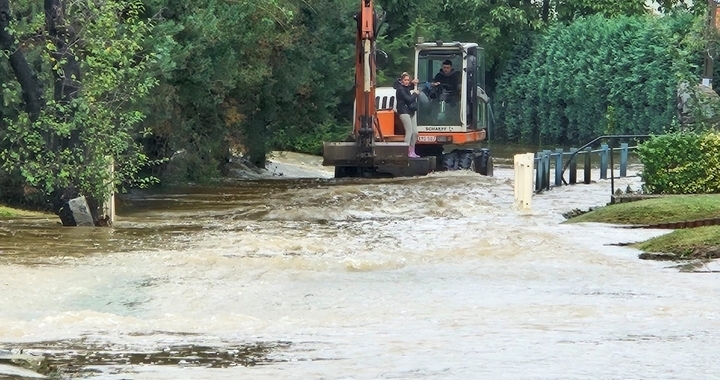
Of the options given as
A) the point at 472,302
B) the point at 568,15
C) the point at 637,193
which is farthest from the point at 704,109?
the point at 568,15

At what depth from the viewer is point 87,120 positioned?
82.8 feet

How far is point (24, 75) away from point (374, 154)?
12.1 meters

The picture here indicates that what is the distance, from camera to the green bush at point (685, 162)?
2834cm

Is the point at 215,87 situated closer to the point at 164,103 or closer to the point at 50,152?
the point at 164,103

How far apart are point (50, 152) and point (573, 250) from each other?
8.21 m

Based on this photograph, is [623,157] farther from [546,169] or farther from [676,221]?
[676,221]

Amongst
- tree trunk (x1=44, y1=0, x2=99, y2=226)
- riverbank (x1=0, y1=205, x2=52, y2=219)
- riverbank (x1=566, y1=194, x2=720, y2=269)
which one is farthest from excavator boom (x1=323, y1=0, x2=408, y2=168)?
tree trunk (x1=44, y1=0, x2=99, y2=226)

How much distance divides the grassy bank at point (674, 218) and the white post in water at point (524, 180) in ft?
7.38

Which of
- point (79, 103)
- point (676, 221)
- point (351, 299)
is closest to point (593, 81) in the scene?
point (676, 221)

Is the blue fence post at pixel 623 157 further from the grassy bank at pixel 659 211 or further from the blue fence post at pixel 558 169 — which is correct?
the grassy bank at pixel 659 211

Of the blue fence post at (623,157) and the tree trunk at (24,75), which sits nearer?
the tree trunk at (24,75)

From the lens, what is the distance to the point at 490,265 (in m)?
21.3

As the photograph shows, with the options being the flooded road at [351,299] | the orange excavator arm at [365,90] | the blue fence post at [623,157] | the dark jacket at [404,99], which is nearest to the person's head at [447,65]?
the dark jacket at [404,99]

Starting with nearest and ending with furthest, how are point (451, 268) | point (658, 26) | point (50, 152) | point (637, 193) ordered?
point (451, 268) < point (50, 152) < point (637, 193) < point (658, 26)
